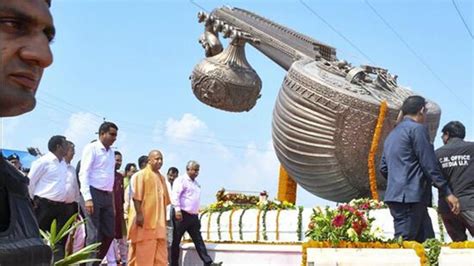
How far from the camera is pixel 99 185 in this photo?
6.38m

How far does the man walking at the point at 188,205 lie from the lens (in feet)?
27.3

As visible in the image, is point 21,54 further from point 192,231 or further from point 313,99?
point 313,99

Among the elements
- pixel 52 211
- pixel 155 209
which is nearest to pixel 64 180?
pixel 52 211

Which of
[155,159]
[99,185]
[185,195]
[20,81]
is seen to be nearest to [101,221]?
[99,185]

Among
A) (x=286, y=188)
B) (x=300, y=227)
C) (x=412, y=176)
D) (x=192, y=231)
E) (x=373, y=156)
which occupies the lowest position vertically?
(x=192, y=231)

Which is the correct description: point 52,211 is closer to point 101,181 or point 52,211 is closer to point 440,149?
point 101,181

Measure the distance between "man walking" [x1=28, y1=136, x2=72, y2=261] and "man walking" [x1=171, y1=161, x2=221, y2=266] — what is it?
2.48 meters

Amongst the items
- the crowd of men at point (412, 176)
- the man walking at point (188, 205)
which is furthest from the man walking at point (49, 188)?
the crowd of men at point (412, 176)

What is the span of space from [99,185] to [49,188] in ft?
2.03

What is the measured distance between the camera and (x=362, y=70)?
488 inches

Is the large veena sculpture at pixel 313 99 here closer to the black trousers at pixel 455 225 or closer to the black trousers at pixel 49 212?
the black trousers at pixel 455 225

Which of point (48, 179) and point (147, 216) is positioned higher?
point (48, 179)

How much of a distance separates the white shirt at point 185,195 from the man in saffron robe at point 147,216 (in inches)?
37.8

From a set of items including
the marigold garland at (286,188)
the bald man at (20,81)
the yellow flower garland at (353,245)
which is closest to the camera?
the bald man at (20,81)
